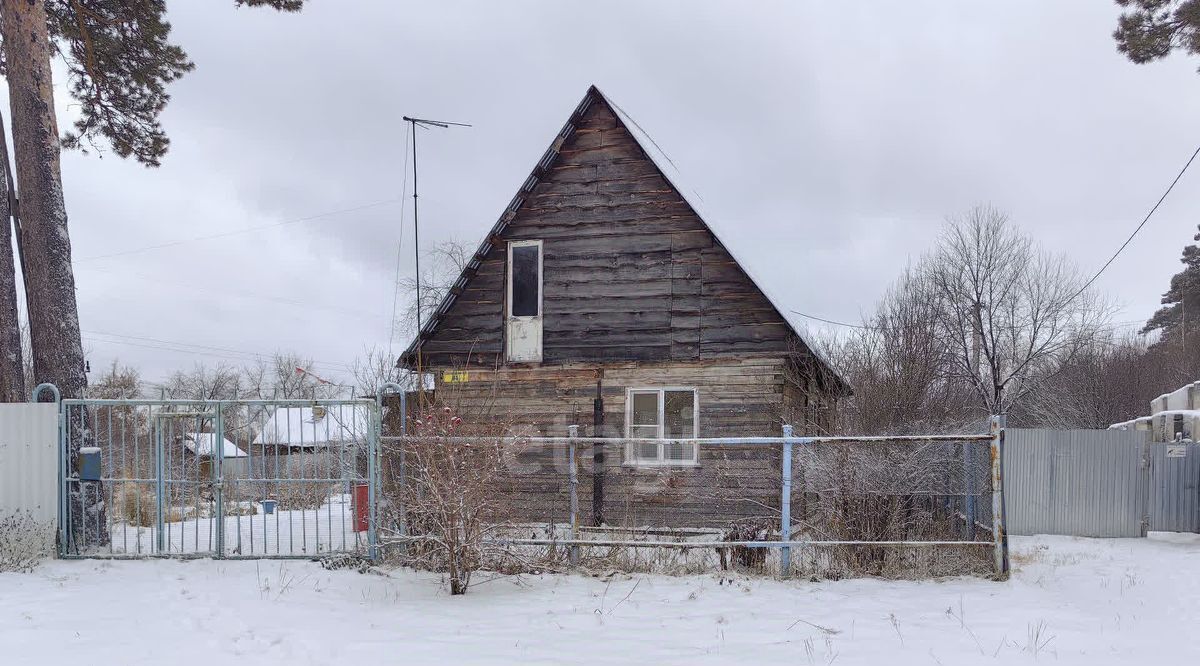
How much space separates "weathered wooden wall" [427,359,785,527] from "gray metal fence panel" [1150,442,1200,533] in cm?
652

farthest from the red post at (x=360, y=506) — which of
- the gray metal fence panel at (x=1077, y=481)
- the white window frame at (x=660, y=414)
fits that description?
the gray metal fence panel at (x=1077, y=481)

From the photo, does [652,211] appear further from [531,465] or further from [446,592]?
[446,592]

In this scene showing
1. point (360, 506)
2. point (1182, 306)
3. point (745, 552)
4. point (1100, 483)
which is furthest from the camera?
point (1182, 306)

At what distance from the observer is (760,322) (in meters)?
15.1

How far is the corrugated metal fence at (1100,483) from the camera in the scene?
1508cm

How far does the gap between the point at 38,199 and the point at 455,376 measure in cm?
670

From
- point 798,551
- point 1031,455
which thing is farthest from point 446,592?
point 1031,455

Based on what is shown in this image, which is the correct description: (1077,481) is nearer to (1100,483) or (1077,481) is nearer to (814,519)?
(1100,483)

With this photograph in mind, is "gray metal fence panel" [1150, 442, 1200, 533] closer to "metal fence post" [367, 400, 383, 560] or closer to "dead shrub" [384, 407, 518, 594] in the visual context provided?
"dead shrub" [384, 407, 518, 594]

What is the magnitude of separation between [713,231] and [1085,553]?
743 cm

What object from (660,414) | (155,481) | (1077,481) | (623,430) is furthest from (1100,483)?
(155,481)

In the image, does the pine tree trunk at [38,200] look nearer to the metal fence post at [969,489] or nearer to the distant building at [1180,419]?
the metal fence post at [969,489]

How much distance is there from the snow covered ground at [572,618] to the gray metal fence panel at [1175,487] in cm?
516

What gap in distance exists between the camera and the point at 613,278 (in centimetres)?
1590
